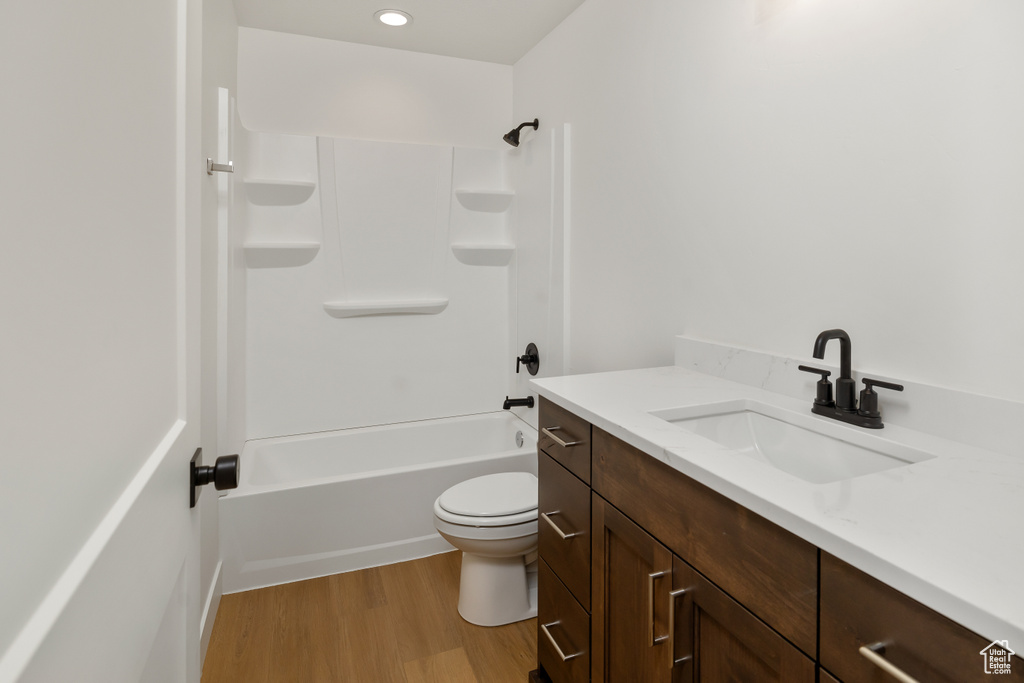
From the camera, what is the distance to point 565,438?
142 centimetres

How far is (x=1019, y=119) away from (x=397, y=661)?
6.85 feet

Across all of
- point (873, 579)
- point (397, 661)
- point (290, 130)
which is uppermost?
point (290, 130)

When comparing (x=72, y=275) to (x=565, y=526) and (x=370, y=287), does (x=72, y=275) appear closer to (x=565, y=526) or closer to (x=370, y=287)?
(x=565, y=526)

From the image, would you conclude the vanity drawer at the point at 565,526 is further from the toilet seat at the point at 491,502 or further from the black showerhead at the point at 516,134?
the black showerhead at the point at 516,134

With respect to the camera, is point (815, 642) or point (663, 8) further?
point (663, 8)

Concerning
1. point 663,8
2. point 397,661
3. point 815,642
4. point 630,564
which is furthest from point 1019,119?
point 397,661

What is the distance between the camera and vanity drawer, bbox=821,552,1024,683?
0.55m

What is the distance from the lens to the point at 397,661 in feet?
5.90

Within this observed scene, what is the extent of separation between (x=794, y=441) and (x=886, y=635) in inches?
25.1

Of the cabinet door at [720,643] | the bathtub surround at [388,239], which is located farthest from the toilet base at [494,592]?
the cabinet door at [720,643]

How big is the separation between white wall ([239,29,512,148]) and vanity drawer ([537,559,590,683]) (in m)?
2.35

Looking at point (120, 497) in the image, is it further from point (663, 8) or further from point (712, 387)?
point (663, 8)

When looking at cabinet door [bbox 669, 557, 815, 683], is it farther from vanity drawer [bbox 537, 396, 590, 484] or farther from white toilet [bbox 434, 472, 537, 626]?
white toilet [bbox 434, 472, 537, 626]

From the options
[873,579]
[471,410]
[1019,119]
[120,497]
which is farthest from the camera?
[471,410]
